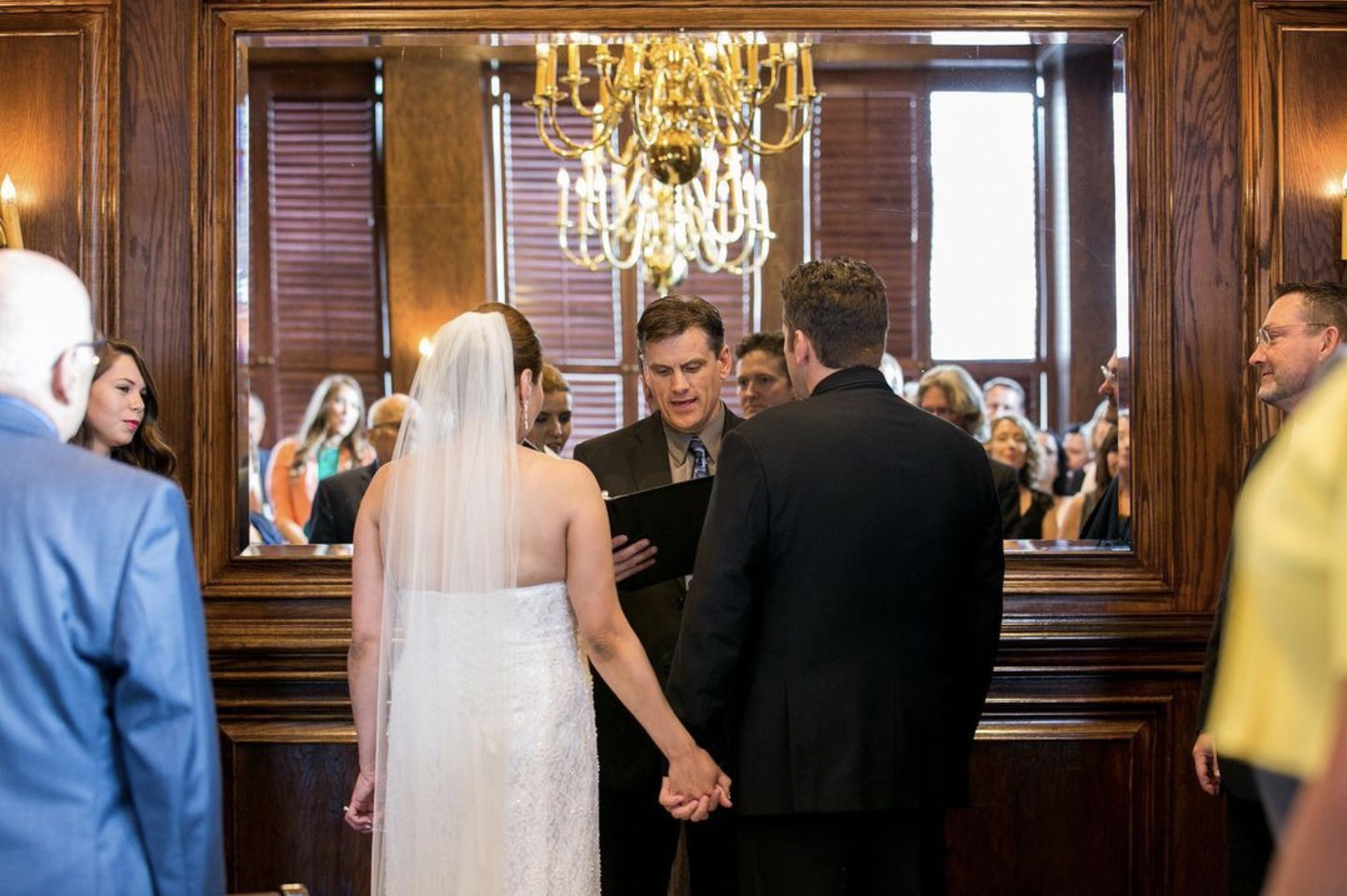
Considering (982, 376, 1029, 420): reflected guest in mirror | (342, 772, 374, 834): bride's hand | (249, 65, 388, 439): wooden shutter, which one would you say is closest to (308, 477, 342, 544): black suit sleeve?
(342, 772, 374, 834): bride's hand

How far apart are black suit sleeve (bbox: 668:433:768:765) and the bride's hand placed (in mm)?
699

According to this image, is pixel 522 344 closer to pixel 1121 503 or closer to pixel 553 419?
pixel 1121 503

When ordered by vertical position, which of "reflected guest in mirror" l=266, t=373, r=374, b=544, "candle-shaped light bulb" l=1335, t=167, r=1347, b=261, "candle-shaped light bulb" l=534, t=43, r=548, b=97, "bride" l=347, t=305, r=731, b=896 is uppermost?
"candle-shaped light bulb" l=534, t=43, r=548, b=97

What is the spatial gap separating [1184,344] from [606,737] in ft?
6.07

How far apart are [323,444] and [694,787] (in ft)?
15.8

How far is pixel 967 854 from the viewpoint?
14.8 ft

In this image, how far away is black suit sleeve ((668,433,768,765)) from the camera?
322cm

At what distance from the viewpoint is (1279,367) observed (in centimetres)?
374

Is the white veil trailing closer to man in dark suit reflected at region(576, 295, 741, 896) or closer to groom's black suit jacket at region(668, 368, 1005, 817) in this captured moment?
groom's black suit jacket at region(668, 368, 1005, 817)

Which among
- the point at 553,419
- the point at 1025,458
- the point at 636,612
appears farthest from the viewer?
the point at 1025,458

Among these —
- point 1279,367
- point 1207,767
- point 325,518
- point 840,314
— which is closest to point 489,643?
point 840,314

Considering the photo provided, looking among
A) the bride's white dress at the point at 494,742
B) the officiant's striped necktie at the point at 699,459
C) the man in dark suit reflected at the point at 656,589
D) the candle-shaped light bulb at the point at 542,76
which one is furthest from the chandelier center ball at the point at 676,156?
the bride's white dress at the point at 494,742

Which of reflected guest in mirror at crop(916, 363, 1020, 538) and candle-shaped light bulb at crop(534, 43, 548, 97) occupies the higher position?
candle-shaped light bulb at crop(534, 43, 548, 97)

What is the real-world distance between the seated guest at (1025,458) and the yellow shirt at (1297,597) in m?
5.68
